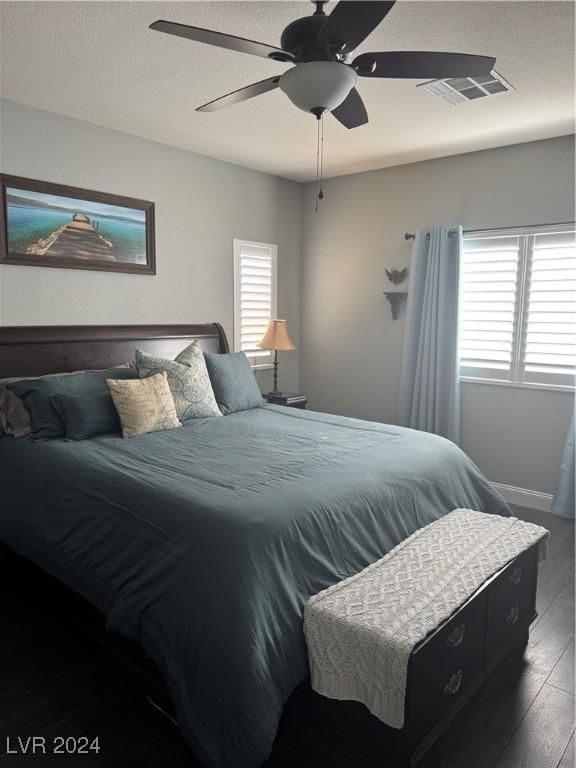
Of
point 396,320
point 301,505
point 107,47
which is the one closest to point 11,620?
point 301,505

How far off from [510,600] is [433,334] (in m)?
2.65

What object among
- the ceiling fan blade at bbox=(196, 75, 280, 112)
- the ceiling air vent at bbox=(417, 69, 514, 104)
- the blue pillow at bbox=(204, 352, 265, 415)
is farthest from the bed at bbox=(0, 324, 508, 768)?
the ceiling air vent at bbox=(417, 69, 514, 104)

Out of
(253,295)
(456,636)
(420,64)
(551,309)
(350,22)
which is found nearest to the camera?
(350,22)

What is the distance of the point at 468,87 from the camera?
3.02 metres

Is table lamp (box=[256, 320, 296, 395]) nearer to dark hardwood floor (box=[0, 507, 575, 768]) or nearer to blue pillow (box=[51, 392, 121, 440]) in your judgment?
blue pillow (box=[51, 392, 121, 440])

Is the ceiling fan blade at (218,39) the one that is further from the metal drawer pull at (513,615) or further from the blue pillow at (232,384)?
the metal drawer pull at (513,615)

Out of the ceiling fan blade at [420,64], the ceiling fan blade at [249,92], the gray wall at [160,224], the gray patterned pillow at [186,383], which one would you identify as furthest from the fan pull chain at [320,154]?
the gray patterned pillow at [186,383]

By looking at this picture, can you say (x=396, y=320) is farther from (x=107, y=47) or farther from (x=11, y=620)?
(x=11, y=620)

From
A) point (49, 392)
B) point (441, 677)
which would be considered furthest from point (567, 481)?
point (49, 392)

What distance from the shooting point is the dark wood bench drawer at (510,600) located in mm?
2113

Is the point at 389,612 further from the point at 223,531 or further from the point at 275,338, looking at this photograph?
the point at 275,338

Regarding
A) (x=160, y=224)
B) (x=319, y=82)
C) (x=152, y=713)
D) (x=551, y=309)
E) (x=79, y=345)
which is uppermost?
(x=319, y=82)

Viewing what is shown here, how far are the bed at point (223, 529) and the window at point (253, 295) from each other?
1.83 metres

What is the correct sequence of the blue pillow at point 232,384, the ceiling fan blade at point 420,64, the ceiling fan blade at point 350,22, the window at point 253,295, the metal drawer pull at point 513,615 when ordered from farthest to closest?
the window at point 253,295 → the blue pillow at point 232,384 → the metal drawer pull at point 513,615 → the ceiling fan blade at point 420,64 → the ceiling fan blade at point 350,22
